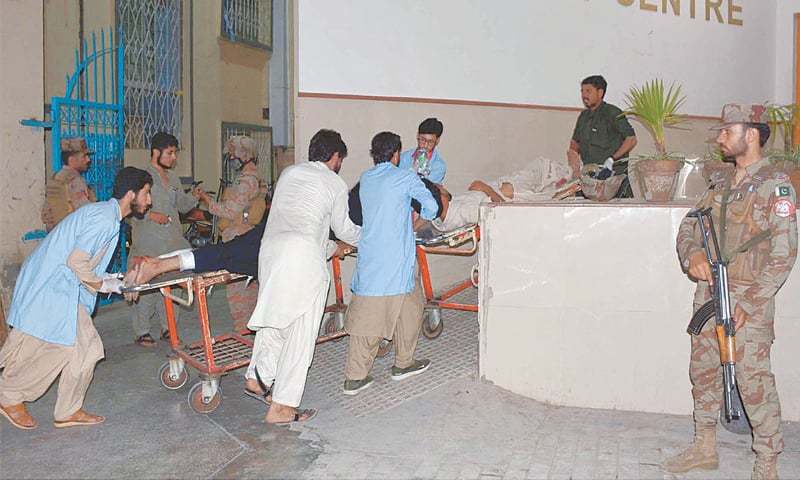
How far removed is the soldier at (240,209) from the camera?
22.0ft

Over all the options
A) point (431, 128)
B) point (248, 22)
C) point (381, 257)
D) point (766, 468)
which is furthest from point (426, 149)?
point (248, 22)

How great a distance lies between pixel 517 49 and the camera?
836cm

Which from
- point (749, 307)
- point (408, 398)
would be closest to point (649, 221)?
point (749, 307)

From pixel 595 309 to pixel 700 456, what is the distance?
1206 millimetres

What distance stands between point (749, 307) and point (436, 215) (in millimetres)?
2171

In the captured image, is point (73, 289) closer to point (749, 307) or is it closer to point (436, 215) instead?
point (436, 215)

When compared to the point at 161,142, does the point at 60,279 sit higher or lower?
lower

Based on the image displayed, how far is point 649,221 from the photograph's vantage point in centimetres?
516

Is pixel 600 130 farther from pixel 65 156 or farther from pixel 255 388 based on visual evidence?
pixel 65 156

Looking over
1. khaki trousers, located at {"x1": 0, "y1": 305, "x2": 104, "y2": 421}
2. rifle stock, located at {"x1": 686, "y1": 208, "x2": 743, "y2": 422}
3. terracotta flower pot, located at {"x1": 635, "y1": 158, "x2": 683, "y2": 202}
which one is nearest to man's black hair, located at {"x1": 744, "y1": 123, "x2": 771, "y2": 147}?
rifle stock, located at {"x1": 686, "y1": 208, "x2": 743, "y2": 422}

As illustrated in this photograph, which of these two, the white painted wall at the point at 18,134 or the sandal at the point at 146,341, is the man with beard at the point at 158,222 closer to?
the sandal at the point at 146,341

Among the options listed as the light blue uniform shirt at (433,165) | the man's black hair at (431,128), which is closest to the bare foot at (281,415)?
the light blue uniform shirt at (433,165)

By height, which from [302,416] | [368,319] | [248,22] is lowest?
[302,416]

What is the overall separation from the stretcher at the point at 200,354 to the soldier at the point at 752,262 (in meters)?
2.74
